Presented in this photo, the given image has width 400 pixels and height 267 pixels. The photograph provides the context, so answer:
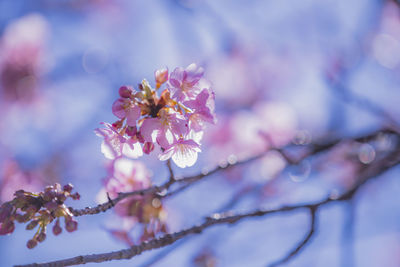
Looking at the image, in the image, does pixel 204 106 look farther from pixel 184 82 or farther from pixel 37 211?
pixel 37 211

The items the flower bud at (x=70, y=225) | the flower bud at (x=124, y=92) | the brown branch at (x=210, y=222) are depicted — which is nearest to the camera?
the brown branch at (x=210, y=222)

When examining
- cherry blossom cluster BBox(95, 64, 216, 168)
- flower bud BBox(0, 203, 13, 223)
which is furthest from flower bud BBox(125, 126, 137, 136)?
flower bud BBox(0, 203, 13, 223)

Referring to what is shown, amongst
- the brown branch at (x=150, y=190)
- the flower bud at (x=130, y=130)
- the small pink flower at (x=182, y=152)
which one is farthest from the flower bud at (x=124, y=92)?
the brown branch at (x=150, y=190)

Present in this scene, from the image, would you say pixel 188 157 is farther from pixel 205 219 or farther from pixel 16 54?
pixel 16 54

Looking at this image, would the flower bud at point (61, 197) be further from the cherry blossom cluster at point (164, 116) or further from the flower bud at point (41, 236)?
the cherry blossom cluster at point (164, 116)

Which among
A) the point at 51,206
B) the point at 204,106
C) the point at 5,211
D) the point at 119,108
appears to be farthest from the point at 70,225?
the point at 204,106

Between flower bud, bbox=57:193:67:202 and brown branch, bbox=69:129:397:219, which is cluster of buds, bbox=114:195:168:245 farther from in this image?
flower bud, bbox=57:193:67:202

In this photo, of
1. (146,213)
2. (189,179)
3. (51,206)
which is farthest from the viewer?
(146,213)
